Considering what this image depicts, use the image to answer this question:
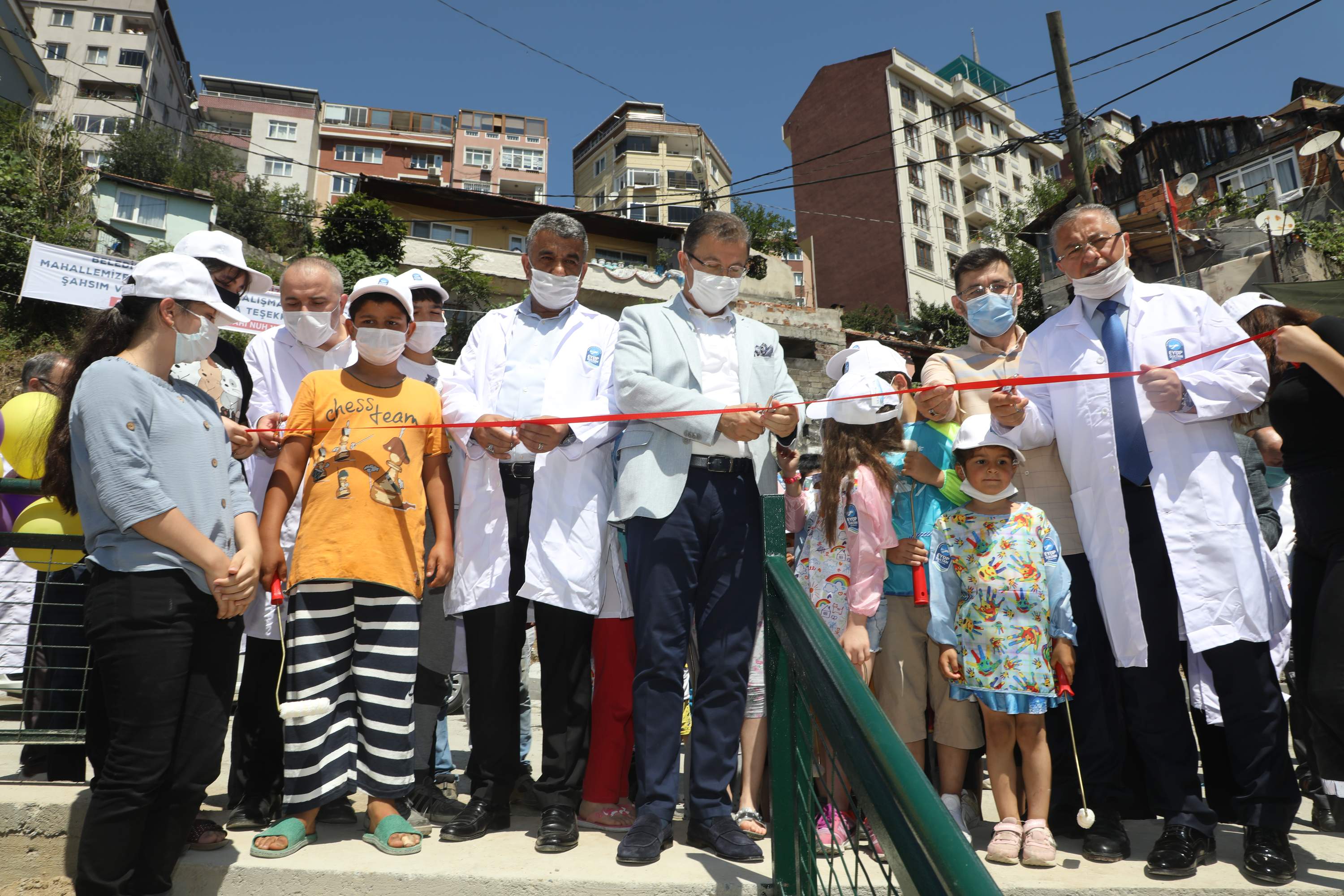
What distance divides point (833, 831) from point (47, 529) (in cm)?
342

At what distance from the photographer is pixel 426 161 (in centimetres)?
6650

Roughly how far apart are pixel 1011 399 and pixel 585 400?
67.4 inches

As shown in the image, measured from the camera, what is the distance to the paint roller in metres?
2.75

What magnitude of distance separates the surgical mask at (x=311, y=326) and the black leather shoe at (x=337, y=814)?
1.93 metres

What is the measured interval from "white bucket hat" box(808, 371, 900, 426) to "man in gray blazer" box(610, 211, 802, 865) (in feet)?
0.80

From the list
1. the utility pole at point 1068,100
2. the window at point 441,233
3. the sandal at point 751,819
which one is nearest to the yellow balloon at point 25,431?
the sandal at point 751,819

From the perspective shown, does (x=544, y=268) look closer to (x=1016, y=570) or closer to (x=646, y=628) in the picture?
(x=646, y=628)

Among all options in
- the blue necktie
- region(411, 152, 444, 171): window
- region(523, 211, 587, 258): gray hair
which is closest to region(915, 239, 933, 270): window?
region(411, 152, 444, 171): window

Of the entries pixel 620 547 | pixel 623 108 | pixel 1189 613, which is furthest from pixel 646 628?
pixel 623 108

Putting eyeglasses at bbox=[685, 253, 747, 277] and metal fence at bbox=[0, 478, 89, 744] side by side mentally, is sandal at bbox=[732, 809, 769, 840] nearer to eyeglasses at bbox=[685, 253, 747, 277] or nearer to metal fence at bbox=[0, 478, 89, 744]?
eyeglasses at bbox=[685, 253, 747, 277]

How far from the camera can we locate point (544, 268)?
12.4 feet

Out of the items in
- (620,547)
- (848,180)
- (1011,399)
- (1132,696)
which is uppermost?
(848,180)

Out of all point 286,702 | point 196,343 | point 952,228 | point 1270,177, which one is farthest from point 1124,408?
point 952,228

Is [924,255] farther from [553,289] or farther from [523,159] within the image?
[553,289]
